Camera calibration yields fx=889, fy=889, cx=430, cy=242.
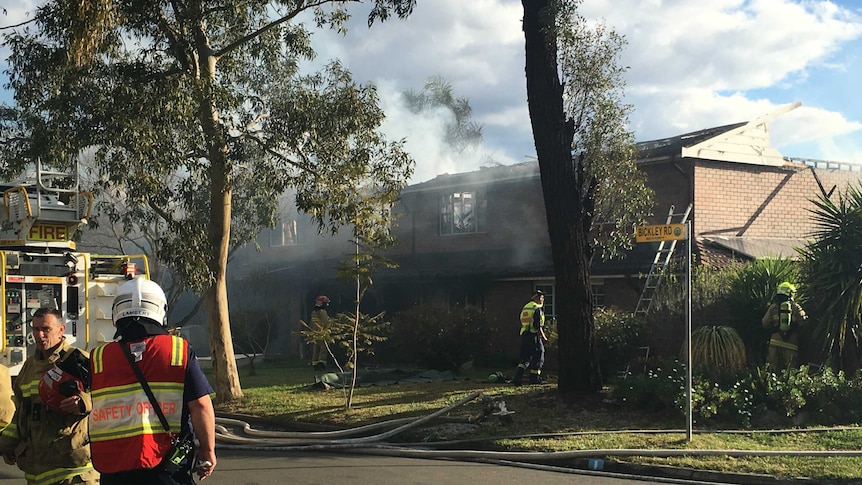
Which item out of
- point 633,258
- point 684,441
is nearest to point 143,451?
point 684,441

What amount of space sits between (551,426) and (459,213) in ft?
51.8

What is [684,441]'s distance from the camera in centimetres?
978

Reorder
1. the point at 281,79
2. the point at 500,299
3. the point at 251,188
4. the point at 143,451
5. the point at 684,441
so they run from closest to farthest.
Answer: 1. the point at 143,451
2. the point at 684,441
3. the point at 281,79
4. the point at 251,188
5. the point at 500,299

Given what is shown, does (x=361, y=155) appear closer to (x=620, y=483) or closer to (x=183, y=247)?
(x=183, y=247)

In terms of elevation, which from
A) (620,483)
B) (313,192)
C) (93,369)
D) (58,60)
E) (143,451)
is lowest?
(620,483)

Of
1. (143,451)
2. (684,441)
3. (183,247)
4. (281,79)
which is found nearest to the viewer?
(143,451)

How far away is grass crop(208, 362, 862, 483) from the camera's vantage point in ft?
29.0

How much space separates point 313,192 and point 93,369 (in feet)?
34.9

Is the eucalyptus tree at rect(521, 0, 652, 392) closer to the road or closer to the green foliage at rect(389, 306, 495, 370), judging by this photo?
the road

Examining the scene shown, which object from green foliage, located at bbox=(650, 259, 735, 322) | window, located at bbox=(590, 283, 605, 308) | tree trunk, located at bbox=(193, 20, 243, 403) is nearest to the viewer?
tree trunk, located at bbox=(193, 20, 243, 403)

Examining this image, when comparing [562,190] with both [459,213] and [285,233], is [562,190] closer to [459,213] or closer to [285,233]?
[459,213]

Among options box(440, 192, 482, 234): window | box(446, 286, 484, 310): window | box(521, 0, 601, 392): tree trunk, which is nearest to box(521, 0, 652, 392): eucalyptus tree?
box(521, 0, 601, 392): tree trunk

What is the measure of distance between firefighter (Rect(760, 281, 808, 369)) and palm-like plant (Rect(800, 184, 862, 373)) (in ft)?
0.83

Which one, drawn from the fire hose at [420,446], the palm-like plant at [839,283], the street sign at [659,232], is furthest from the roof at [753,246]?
the street sign at [659,232]
